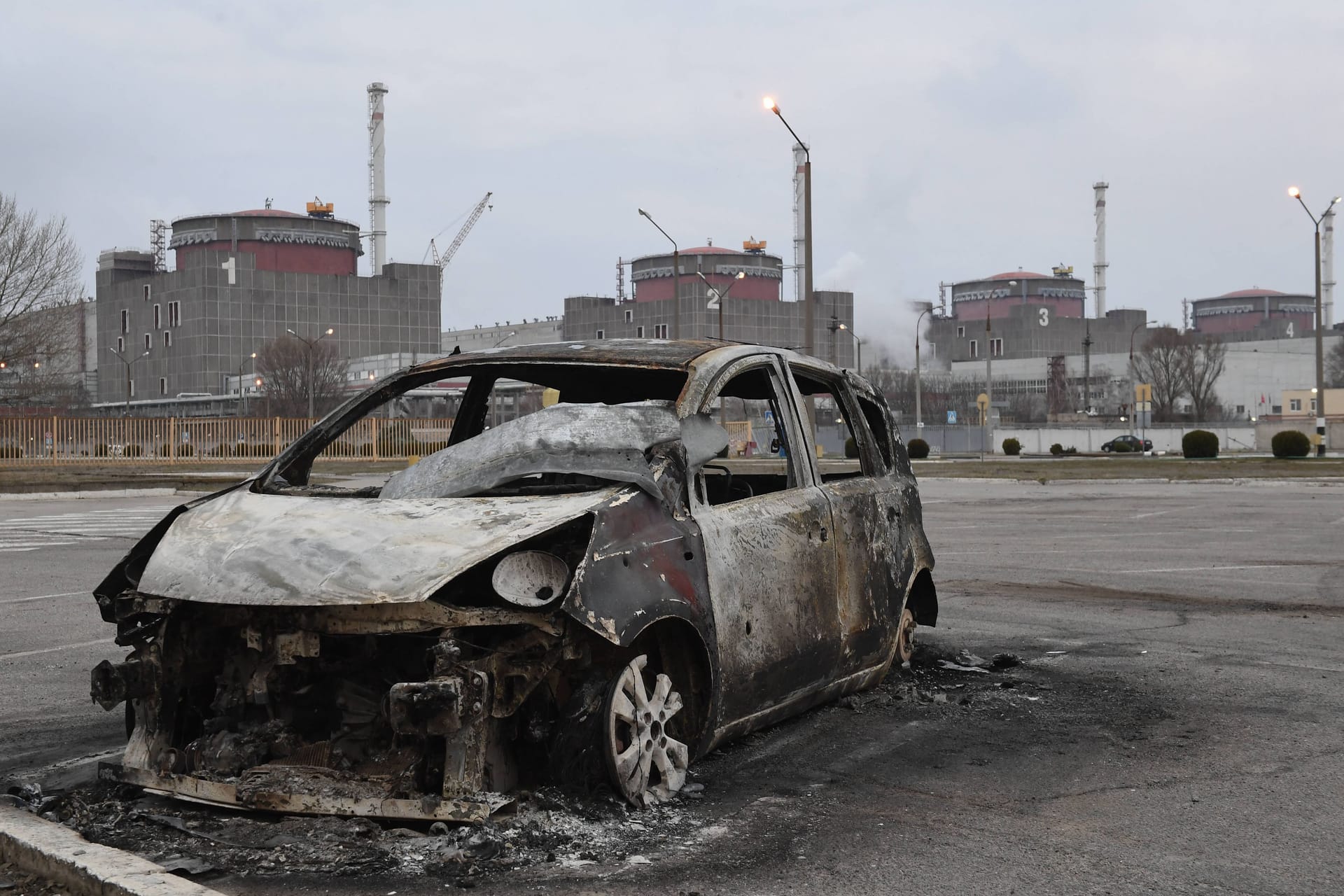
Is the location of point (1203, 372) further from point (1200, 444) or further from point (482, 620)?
point (482, 620)

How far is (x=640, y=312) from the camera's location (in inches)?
5340

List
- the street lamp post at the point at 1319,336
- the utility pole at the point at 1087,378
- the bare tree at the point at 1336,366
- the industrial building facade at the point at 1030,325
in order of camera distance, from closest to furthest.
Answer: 1. the street lamp post at the point at 1319,336
2. the utility pole at the point at 1087,378
3. the bare tree at the point at 1336,366
4. the industrial building facade at the point at 1030,325

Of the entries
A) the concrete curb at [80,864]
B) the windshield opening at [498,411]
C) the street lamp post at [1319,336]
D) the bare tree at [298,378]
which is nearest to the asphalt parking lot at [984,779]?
the concrete curb at [80,864]

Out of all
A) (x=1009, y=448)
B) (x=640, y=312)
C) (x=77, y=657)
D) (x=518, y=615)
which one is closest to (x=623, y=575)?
(x=518, y=615)

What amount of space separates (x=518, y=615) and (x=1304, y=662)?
17.8 feet

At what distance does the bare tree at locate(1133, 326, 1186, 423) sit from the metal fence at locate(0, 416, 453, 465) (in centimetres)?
6760

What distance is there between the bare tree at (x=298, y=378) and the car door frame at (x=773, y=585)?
258 ft

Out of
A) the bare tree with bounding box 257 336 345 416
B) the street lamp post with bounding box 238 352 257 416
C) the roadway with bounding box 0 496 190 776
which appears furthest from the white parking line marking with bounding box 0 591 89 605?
the street lamp post with bounding box 238 352 257 416

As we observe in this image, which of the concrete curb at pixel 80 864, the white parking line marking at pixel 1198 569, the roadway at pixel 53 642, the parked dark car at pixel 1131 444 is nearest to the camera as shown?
the concrete curb at pixel 80 864

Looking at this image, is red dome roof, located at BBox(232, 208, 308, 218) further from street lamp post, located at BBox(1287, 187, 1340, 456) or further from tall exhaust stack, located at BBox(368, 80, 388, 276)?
street lamp post, located at BBox(1287, 187, 1340, 456)

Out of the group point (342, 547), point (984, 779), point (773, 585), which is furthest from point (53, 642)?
point (984, 779)

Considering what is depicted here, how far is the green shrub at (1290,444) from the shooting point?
4722cm

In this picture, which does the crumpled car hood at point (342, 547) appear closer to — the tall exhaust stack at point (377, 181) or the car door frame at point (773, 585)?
the car door frame at point (773, 585)

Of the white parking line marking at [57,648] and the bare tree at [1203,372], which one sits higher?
the bare tree at [1203,372]
